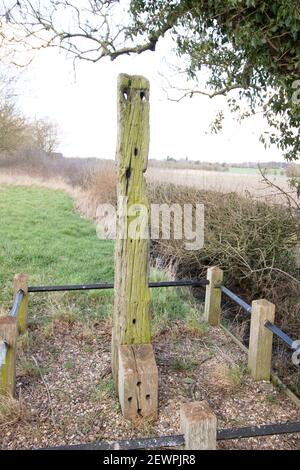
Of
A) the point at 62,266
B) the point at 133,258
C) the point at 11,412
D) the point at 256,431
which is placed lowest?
the point at 11,412

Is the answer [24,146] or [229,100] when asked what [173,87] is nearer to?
[229,100]

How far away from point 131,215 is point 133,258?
0.29 metres

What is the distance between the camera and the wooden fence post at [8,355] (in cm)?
237

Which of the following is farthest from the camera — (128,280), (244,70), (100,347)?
(244,70)

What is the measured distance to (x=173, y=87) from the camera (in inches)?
344

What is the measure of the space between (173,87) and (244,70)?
13.0ft

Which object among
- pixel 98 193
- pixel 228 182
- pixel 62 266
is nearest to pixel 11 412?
pixel 62 266

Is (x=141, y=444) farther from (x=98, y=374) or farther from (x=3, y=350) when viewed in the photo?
(x=98, y=374)

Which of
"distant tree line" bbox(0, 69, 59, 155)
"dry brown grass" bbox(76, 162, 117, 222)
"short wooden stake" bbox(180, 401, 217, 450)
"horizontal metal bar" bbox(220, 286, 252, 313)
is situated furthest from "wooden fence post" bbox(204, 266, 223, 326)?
"distant tree line" bbox(0, 69, 59, 155)

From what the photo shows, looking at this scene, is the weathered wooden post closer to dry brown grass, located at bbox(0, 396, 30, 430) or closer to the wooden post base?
the wooden post base

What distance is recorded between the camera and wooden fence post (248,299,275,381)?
9.43 feet

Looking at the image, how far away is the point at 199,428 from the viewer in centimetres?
141
